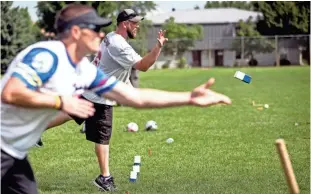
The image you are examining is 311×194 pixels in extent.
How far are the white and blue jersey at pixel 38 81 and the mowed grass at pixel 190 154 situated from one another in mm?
3350

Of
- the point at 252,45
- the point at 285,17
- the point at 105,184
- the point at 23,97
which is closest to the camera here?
the point at 23,97

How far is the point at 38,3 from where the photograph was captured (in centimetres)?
5994

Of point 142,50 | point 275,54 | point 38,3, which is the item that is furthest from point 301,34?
point 38,3

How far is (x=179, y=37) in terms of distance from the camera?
73.7 metres

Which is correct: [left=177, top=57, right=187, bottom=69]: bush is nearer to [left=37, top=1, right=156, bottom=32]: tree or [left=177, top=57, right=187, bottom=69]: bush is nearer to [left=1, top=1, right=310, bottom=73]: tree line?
[left=1, top=1, right=310, bottom=73]: tree line

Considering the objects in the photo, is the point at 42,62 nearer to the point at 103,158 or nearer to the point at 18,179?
the point at 18,179

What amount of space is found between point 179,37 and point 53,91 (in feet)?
228

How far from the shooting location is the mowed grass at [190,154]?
8453 mm

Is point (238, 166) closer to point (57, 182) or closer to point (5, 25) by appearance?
Answer: point (57, 182)

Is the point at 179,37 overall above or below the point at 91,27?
below

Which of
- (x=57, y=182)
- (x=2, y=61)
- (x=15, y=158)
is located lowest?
(x=2, y=61)

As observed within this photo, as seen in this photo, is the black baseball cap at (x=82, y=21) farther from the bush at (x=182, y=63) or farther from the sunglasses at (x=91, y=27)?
the bush at (x=182, y=63)

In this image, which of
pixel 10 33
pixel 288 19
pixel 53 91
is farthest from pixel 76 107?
pixel 288 19

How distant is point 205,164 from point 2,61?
41.5 m
